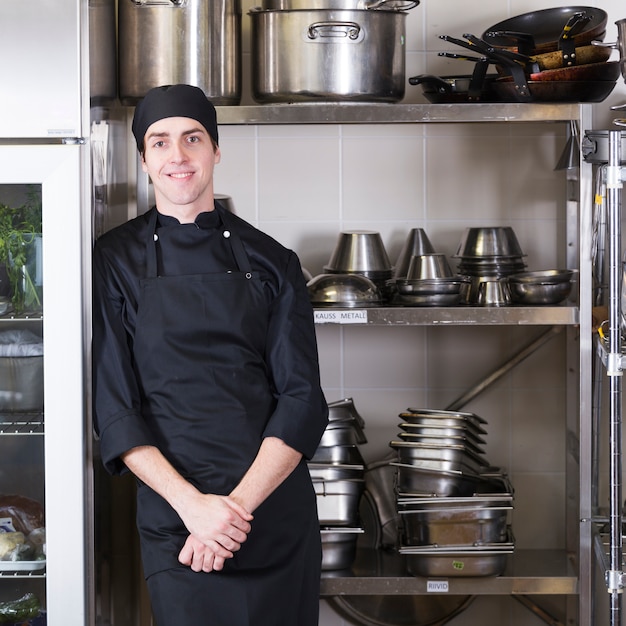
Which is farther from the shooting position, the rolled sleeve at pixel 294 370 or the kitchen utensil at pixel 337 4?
the kitchen utensil at pixel 337 4

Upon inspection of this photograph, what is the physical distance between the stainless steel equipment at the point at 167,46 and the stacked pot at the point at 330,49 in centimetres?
13

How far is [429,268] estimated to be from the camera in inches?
96.5

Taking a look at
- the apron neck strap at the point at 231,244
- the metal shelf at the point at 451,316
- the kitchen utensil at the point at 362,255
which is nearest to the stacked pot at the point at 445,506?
the metal shelf at the point at 451,316

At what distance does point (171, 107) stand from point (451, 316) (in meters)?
0.85

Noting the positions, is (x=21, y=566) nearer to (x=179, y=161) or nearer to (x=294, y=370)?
(x=294, y=370)

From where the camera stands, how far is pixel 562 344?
9.27 ft

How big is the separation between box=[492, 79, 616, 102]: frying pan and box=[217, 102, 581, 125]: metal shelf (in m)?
0.02

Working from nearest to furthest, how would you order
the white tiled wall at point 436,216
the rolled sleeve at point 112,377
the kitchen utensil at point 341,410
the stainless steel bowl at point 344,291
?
the rolled sleeve at point 112,377
the stainless steel bowl at point 344,291
the kitchen utensil at point 341,410
the white tiled wall at point 436,216

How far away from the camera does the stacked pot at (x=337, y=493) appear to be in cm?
246

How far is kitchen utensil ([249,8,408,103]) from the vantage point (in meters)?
2.31

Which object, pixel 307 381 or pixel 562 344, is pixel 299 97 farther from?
pixel 562 344

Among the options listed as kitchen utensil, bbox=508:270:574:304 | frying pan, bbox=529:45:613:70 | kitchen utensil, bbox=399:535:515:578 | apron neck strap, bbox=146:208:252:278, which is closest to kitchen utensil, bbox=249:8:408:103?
frying pan, bbox=529:45:613:70

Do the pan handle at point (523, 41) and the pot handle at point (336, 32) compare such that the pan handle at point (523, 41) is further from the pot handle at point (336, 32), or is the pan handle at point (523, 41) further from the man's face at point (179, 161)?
the man's face at point (179, 161)

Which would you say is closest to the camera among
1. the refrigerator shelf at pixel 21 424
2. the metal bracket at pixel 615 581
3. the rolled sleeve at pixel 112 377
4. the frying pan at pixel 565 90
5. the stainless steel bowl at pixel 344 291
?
the rolled sleeve at pixel 112 377
